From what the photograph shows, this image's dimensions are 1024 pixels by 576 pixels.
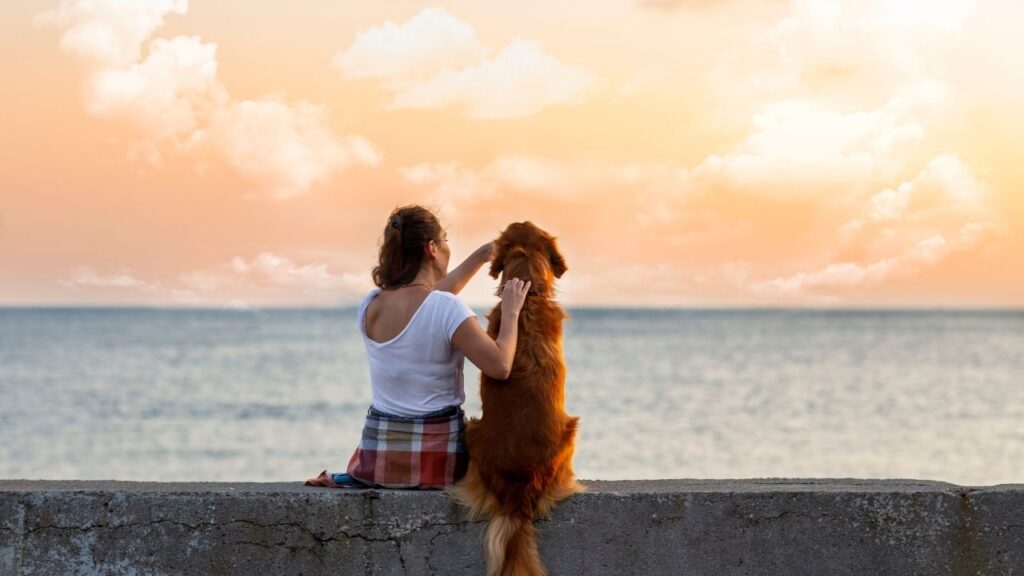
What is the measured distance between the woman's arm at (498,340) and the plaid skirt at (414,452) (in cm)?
37

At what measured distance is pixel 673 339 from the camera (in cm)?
7406

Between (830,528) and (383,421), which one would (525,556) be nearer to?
(383,421)

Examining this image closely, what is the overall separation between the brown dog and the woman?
0.15 m

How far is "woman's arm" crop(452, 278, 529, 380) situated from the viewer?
15.2 ft

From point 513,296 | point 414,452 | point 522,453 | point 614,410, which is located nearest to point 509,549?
point 522,453

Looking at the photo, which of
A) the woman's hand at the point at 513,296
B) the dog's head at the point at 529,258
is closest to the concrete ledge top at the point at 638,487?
the woman's hand at the point at 513,296

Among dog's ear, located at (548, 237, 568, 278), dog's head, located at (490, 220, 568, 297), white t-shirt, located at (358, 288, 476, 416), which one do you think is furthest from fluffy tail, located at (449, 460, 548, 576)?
dog's ear, located at (548, 237, 568, 278)

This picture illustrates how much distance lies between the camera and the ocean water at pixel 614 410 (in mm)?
22453

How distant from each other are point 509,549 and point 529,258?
123cm

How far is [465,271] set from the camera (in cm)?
531

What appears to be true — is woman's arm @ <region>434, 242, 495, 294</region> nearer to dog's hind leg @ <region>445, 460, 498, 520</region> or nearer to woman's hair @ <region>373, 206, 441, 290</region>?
woman's hair @ <region>373, 206, 441, 290</region>

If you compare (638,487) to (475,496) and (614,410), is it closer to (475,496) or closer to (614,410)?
(475,496)

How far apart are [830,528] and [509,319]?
159 centimetres

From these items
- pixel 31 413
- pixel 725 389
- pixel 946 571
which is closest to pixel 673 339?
pixel 725 389
